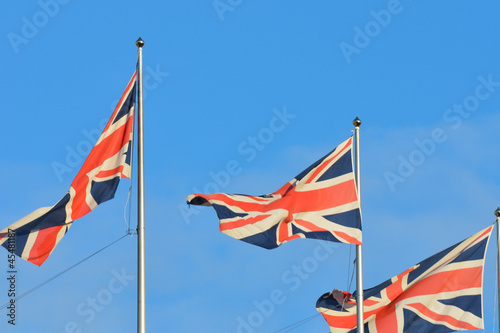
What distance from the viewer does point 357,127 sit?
1142 inches

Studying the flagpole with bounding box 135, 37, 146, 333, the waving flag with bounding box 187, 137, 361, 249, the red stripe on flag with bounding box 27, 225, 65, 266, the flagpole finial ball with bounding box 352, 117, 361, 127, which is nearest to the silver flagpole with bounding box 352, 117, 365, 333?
the flagpole finial ball with bounding box 352, 117, 361, 127

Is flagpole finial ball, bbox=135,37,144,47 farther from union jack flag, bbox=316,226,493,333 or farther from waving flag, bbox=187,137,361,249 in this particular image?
union jack flag, bbox=316,226,493,333

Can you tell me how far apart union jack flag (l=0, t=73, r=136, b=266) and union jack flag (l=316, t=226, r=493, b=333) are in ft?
25.2

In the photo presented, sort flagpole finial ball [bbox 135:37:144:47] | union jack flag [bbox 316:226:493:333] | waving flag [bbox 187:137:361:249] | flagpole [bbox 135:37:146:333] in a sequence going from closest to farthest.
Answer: flagpole [bbox 135:37:146:333] → flagpole finial ball [bbox 135:37:144:47] → waving flag [bbox 187:137:361:249] → union jack flag [bbox 316:226:493:333]

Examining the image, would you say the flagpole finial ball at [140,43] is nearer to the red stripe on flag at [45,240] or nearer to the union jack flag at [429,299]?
the red stripe on flag at [45,240]

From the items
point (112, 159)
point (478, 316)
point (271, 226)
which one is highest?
point (112, 159)

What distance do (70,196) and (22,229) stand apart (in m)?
1.41

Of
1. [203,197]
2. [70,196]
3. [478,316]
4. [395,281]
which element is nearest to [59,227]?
[70,196]

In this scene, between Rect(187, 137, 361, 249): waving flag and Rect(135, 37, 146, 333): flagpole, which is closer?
Rect(135, 37, 146, 333): flagpole

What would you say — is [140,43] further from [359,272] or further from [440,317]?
[440,317]

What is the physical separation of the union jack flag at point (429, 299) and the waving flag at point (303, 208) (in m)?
3.29

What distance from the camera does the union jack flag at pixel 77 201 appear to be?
A: 82.7ft

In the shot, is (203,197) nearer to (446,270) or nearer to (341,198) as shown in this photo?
(341,198)

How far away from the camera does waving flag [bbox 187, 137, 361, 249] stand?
86.0ft
